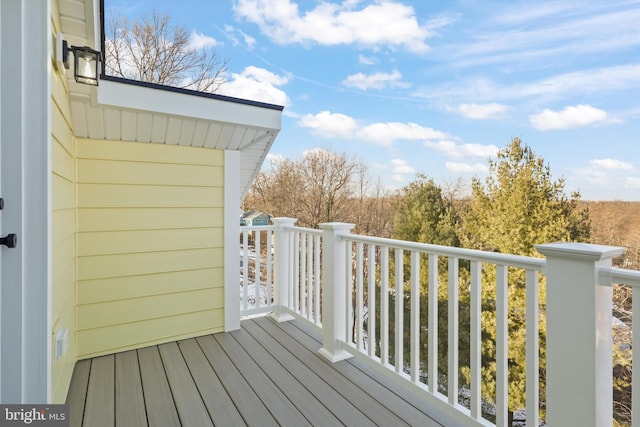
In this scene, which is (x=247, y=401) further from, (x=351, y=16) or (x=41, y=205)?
(x=351, y=16)

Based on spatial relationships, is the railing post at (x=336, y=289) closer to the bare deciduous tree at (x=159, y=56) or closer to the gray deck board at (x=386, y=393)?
the gray deck board at (x=386, y=393)

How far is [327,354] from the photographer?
2623mm

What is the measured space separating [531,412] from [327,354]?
1.46 meters

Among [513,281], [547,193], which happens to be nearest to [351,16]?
[547,193]

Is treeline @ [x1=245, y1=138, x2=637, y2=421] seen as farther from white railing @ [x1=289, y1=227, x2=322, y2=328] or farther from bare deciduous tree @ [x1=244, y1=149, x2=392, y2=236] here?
white railing @ [x1=289, y1=227, x2=322, y2=328]

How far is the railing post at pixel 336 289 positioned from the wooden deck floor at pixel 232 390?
0.13m

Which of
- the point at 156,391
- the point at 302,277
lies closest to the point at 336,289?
the point at 302,277

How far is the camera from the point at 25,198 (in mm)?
1218

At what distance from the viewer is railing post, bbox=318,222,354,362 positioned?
2623 mm

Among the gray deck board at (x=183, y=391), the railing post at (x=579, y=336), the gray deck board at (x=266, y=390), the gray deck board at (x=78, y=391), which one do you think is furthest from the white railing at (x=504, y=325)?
the gray deck board at (x=78, y=391)

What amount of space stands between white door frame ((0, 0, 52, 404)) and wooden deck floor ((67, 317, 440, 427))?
0.83m

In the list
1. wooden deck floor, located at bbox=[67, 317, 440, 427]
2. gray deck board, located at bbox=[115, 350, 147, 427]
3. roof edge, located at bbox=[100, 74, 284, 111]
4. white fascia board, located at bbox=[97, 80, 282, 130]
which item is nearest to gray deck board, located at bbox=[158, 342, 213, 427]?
wooden deck floor, located at bbox=[67, 317, 440, 427]

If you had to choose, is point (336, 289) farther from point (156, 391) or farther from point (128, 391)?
point (128, 391)

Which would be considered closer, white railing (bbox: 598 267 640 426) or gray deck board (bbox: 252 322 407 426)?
white railing (bbox: 598 267 640 426)
